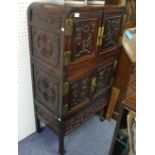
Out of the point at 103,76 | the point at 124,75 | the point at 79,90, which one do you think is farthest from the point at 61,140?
the point at 124,75

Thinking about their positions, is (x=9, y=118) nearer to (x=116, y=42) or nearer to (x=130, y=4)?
(x=116, y=42)

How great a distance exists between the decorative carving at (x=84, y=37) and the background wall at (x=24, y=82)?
472 millimetres

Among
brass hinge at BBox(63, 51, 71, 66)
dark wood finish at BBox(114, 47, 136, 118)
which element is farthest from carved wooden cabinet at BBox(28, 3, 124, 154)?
dark wood finish at BBox(114, 47, 136, 118)

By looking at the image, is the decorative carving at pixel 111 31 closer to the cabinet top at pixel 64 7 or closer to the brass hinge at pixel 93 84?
the cabinet top at pixel 64 7

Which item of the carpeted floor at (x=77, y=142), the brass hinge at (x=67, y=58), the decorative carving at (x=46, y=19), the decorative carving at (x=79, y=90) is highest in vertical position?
the decorative carving at (x=46, y=19)

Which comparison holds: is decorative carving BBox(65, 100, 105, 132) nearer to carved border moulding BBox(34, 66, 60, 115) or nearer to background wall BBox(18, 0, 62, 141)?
carved border moulding BBox(34, 66, 60, 115)

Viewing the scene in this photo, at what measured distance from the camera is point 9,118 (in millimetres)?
601

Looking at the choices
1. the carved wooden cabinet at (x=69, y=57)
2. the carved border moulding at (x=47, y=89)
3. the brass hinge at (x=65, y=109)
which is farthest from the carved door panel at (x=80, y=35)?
the brass hinge at (x=65, y=109)

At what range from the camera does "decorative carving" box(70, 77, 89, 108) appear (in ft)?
4.69

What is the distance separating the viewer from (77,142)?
6.14 feet

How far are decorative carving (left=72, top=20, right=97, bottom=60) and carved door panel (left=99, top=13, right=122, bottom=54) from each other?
0.14 metres

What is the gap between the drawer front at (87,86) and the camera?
1396 millimetres
